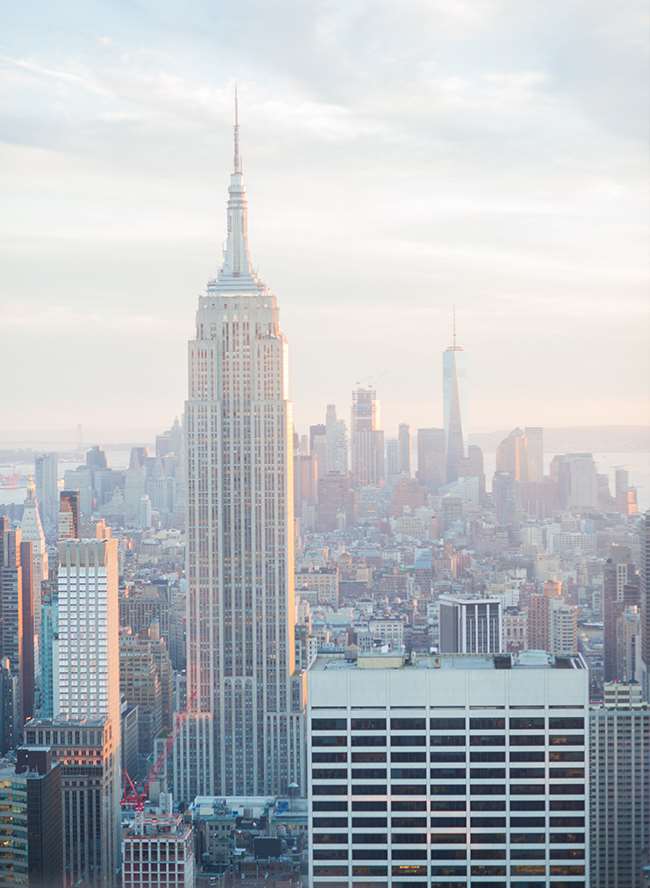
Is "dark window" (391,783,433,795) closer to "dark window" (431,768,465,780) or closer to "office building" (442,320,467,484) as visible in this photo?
"dark window" (431,768,465,780)

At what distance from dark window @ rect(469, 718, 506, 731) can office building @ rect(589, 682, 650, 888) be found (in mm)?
492

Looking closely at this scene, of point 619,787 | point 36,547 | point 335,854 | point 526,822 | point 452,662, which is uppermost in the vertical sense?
point 36,547

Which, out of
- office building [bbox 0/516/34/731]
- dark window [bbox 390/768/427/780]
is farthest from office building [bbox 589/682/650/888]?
office building [bbox 0/516/34/731]

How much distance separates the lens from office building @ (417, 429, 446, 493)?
7.64m

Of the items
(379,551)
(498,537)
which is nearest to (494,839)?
(498,537)

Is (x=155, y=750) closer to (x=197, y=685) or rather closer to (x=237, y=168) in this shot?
(x=197, y=685)

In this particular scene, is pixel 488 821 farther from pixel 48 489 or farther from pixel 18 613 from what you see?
pixel 18 613

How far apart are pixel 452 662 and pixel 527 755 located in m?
0.44

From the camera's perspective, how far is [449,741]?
15.7ft

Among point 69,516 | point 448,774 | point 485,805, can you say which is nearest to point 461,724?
point 448,774

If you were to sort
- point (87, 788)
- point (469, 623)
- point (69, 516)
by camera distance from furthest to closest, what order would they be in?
point (469, 623)
point (69, 516)
point (87, 788)

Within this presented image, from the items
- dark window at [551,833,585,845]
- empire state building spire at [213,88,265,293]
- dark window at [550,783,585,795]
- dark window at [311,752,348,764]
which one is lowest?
dark window at [551,833,585,845]

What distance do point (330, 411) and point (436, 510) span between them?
1099mm

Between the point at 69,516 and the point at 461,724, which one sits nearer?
the point at 461,724
